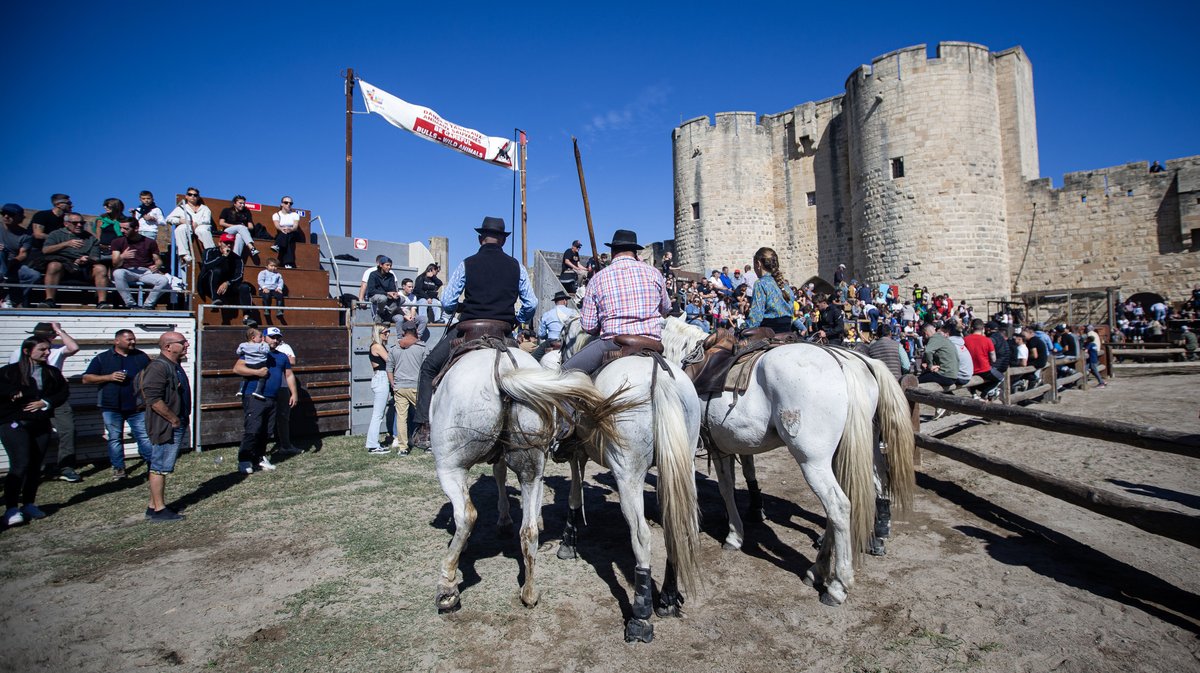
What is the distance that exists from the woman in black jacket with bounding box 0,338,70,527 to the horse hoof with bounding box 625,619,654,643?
6.68 m

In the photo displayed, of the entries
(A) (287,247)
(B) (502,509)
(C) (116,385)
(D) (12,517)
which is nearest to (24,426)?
(D) (12,517)

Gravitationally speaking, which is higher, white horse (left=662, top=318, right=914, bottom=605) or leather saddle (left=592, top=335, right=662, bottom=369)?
leather saddle (left=592, top=335, right=662, bottom=369)

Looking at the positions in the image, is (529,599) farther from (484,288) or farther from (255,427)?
(255,427)

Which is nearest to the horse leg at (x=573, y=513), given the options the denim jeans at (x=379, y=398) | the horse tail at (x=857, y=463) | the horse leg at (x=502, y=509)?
the horse leg at (x=502, y=509)

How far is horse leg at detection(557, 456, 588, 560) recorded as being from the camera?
509 centimetres

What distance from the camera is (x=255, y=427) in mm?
8188

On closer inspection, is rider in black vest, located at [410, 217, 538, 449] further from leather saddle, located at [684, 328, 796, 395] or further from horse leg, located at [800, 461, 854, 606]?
horse leg, located at [800, 461, 854, 606]

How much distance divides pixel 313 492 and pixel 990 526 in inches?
302

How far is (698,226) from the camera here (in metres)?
31.5


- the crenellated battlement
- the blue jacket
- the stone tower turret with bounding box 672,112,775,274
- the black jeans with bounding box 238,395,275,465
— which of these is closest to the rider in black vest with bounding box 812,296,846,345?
the black jeans with bounding box 238,395,275,465

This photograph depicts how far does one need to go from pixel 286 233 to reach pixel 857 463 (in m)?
12.2

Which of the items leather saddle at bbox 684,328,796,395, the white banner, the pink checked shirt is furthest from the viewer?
the white banner

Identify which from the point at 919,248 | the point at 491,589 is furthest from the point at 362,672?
the point at 919,248

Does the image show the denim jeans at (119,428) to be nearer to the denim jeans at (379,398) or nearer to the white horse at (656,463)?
the denim jeans at (379,398)
